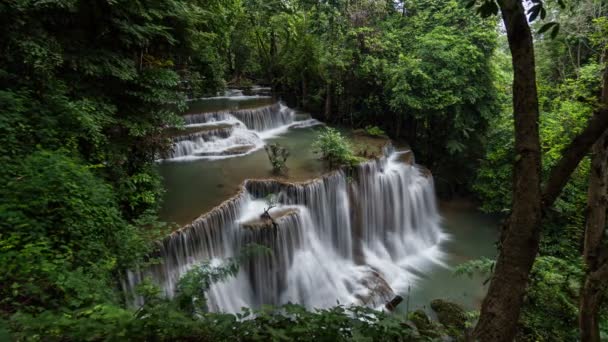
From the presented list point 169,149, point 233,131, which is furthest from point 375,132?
point 169,149

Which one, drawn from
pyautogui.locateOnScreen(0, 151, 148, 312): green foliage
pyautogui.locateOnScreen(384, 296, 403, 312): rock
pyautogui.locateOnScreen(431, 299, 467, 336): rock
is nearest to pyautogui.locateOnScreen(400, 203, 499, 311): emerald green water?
pyautogui.locateOnScreen(384, 296, 403, 312): rock

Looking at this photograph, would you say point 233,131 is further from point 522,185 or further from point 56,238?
point 522,185

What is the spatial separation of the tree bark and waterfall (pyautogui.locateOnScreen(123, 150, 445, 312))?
4.07 metres

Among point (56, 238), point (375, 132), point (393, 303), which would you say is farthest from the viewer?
point (375, 132)

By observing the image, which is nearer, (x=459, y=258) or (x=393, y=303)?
(x=393, y=303)

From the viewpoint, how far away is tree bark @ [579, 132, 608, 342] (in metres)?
3.02

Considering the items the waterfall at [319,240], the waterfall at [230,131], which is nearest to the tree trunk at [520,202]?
the waterfall at [319,240]

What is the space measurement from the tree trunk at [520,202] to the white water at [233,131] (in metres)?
7.72

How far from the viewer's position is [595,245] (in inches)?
135

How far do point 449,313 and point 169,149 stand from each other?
6840 millimetres

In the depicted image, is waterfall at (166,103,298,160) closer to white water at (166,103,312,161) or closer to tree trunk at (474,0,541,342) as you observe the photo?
white water at (166,103,312,161)

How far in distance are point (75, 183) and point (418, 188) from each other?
10.1 m

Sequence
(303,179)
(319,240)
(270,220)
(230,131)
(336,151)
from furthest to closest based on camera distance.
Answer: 1. (230,131)
2. (336,151)
3. (303,179)
4. (319,240)
5. (270,220)

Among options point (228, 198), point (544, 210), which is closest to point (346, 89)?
point (228, 198)
